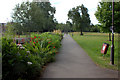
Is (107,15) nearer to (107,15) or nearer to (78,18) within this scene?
(107,15)

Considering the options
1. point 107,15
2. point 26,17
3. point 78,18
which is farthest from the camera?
point 78,18

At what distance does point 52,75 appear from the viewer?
512 centimetres

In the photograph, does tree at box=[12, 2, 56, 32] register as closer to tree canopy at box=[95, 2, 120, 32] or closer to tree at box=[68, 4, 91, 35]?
tree canopy at box=[95, 2, 120, 32]

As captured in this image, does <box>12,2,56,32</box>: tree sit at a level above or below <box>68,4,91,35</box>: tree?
→ below

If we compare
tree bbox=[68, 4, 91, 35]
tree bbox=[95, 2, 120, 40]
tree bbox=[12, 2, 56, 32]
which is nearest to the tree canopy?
tree bbox=[95, 2, 120, 40]

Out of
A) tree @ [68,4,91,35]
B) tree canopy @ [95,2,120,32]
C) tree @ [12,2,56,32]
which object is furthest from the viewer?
tree @ [68,4,91,35]

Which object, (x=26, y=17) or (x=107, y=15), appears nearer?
(x=107, y=15)

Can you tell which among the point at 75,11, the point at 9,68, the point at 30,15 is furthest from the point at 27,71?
the point at 75,11

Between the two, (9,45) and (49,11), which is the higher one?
(49,11)

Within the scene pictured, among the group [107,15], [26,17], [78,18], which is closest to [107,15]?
[107,15]

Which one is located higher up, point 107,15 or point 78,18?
point 78,18

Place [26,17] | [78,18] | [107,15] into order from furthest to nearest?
[78,18]
[26,17]
[107,15]

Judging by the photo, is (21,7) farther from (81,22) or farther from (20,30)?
(81,22)

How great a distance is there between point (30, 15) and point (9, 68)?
68.4 feet
